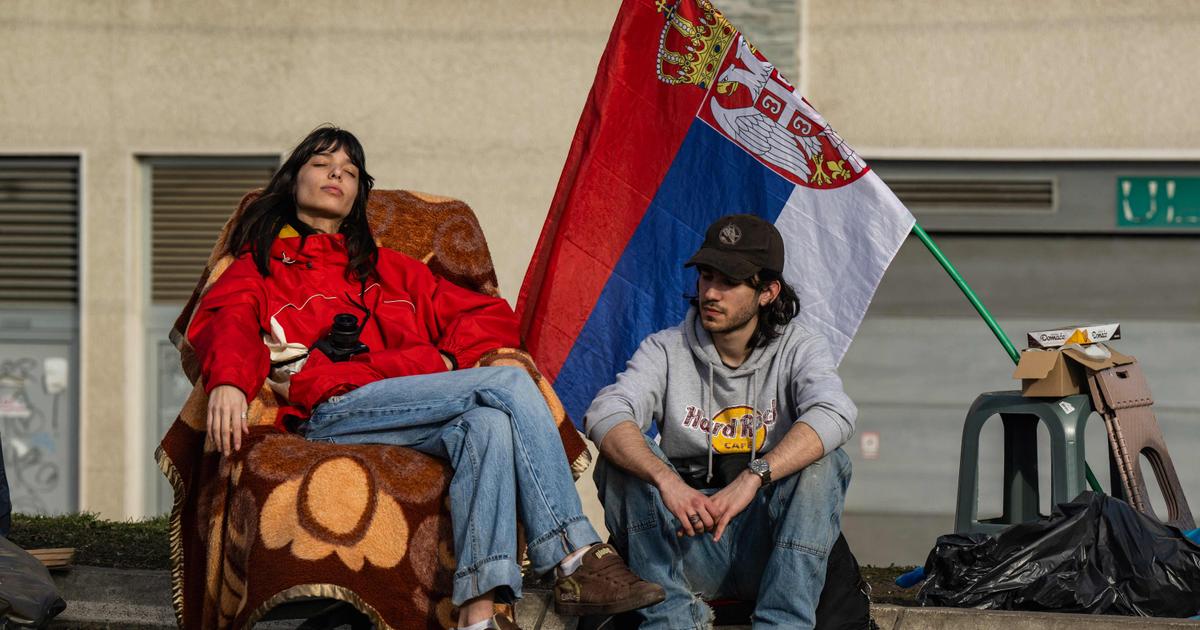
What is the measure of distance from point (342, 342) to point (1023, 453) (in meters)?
2.57

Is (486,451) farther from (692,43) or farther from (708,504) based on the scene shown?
(692,43)

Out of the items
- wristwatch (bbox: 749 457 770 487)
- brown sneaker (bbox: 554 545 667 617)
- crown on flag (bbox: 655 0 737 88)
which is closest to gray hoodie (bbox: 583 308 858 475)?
wristwatch (bbox: 749 457 770 487)

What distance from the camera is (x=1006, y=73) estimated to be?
898 centimetres

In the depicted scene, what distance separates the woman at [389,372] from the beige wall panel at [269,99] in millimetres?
4268

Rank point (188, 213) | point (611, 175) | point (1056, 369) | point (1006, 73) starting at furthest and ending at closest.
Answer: point (188, 213) → point (1006, 73) → point (611, 175) → point (1056, 369)

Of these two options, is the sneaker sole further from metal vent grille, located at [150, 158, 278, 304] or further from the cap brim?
metal vent grille, located at [150, 158, 278, 304]

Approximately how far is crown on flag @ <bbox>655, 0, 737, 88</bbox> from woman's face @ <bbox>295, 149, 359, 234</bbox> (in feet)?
4.39

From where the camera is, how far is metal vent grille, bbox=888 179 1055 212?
29.9ft

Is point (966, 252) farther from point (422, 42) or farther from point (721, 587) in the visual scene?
point (721, 587)

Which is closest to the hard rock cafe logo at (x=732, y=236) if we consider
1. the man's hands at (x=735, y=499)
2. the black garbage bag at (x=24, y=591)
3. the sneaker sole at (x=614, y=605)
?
the man's hands at (x=735, y=499)

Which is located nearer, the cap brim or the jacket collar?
the cap brim

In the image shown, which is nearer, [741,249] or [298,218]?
[741,249]

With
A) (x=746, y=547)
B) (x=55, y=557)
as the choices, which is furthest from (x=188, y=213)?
(x=746, y=547)

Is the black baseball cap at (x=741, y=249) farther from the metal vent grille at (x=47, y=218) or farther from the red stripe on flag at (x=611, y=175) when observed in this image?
the metal vent grille at (x=47, y=218)
